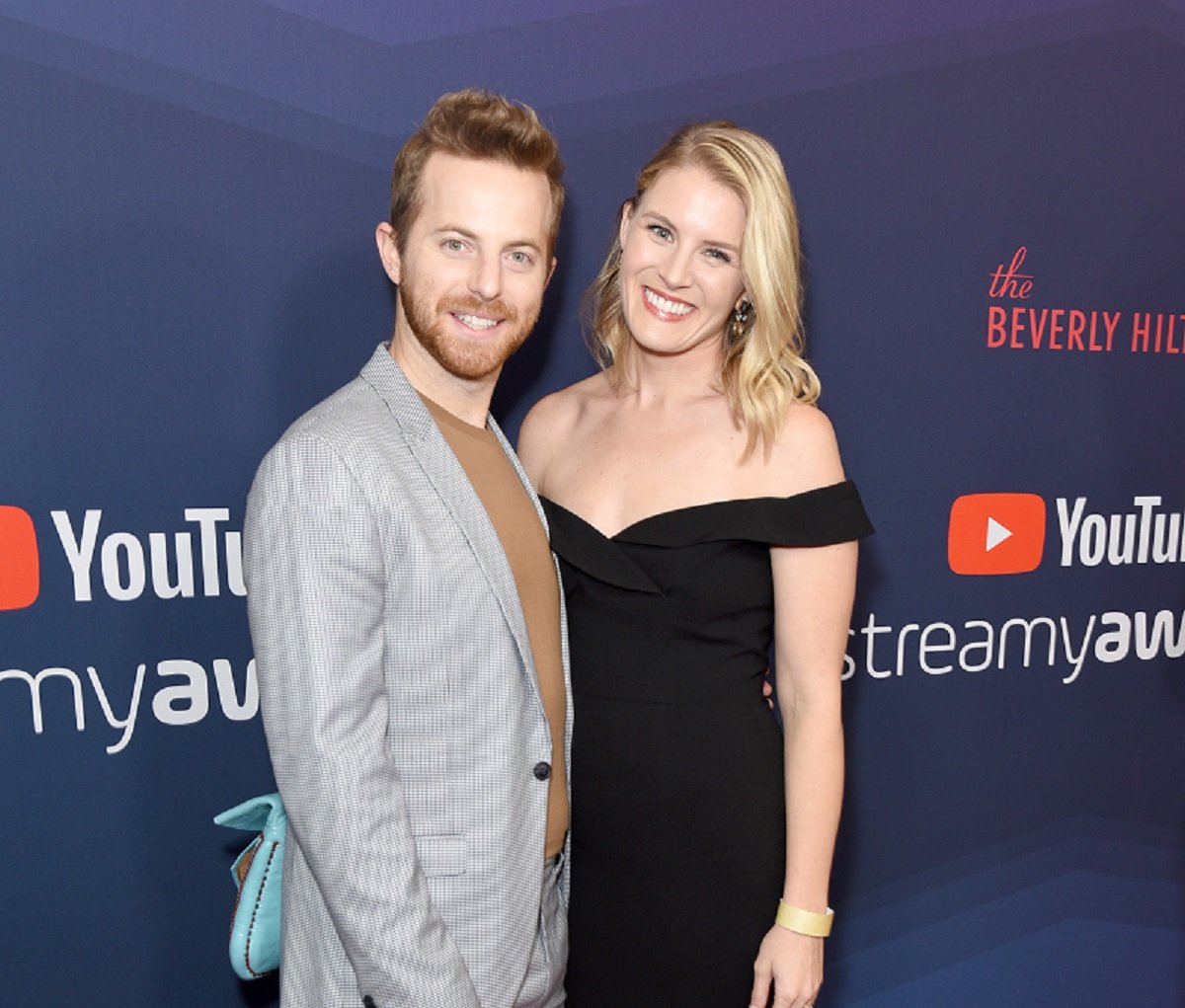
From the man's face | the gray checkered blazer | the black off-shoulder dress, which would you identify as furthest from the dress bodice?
the man's face

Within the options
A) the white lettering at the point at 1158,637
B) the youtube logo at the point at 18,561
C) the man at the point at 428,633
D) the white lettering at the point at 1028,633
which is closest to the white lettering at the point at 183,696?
the youtube logo at the point at 18,561

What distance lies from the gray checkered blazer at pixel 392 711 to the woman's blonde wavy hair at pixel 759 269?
532 millimetres

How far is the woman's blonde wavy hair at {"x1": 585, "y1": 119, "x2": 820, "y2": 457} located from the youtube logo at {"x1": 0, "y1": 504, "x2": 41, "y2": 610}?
1248 mm

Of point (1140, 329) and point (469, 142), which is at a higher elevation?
point (469, 142)

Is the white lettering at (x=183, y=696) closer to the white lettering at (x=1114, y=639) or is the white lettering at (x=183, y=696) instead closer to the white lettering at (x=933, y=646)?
the white lettering at (x=933, y=646)

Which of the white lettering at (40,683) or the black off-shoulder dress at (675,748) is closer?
the black off-shoulder dress at (675,748)

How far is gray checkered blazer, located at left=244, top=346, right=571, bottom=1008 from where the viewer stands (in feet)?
4.28

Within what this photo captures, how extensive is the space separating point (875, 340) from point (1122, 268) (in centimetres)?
64

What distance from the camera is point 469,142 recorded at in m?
1.51

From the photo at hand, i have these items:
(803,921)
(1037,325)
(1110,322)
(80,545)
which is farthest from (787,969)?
(1110,322)

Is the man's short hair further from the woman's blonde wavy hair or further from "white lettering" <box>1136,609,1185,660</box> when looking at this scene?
"white lettering" <box>1136,609,1185,660</box>

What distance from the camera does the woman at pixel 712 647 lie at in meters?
1.71

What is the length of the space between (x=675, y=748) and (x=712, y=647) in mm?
168

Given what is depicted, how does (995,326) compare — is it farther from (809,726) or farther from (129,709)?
(129,709)
